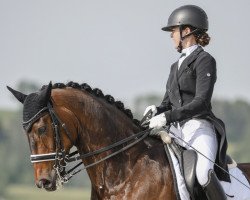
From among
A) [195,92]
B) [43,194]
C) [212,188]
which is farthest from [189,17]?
[43,194]

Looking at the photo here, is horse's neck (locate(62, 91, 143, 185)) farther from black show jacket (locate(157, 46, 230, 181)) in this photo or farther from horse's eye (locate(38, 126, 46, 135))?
black show jacket (locate(157, 46, 230, 181))

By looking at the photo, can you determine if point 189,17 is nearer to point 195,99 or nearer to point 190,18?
point 190,18

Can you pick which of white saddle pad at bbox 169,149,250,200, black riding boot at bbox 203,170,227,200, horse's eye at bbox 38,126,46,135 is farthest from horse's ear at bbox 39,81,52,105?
black riding boot at bbox 203,170,227,200

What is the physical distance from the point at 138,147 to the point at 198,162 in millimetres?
888

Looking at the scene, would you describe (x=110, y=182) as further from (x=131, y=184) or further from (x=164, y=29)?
(x=164, y=29)

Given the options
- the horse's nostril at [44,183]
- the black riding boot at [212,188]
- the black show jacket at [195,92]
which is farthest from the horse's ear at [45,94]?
the black riding boot at [212,188]

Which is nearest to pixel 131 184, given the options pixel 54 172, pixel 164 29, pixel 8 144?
pixel 54 172

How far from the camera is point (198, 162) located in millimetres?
13203

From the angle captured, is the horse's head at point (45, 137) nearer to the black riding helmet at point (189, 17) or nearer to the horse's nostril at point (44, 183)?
the horse's nostril at point (44, 183)

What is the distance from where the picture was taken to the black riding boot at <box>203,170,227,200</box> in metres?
13.1

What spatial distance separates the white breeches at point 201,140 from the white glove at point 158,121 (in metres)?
0.42

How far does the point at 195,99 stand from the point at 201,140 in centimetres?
61

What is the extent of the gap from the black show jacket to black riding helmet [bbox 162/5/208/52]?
35cm

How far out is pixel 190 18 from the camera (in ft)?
45.2
